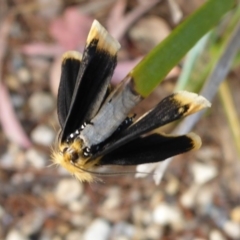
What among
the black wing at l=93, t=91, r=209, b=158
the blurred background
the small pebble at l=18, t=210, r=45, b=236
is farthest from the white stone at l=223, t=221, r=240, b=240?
the black wing at l=93, t=91, r=209, b=158

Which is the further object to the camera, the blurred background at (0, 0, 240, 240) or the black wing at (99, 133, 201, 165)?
the blurred background at (0, 0, 240, 240)

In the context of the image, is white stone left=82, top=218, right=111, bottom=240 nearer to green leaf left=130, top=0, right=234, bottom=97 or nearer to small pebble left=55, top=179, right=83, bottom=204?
small pebble left=55, top=179, right=83, bottom=204

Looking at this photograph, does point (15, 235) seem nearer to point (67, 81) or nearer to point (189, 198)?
point (189, 198)

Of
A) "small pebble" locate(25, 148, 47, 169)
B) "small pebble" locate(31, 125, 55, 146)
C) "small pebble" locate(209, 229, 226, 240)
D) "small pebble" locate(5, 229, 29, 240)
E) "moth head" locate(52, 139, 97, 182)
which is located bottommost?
"small pebble" locate(209, 229, 226, 240)

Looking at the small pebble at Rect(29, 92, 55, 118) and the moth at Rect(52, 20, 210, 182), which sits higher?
the small pebble at Rect(29, 92, 55, 118)

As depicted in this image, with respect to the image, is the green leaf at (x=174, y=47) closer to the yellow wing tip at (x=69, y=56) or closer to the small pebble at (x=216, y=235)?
the yellow wing tip at (x=69, y=56)

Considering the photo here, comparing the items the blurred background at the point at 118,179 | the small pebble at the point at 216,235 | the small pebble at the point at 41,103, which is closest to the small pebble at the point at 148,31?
the blurred background at the point at 118,179

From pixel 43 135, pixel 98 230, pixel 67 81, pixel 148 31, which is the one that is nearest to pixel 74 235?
pixel 98 230
